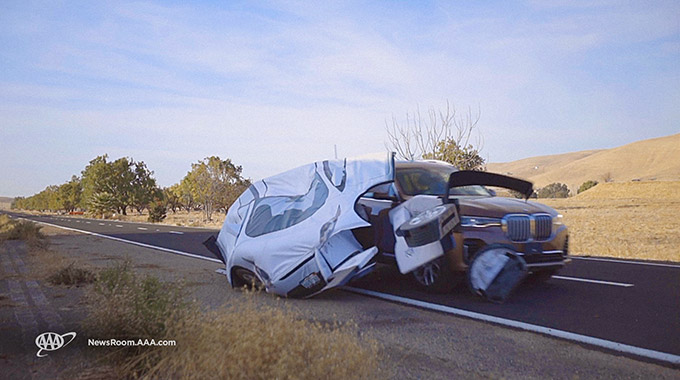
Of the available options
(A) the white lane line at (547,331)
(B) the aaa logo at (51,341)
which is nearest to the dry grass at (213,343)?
(B) the aaa logo at (51,341)

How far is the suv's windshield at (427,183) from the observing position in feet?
26.8

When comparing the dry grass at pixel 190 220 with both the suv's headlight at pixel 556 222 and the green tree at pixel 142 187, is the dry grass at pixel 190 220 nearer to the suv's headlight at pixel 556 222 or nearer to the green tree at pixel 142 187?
the green tree at pixel 142 187

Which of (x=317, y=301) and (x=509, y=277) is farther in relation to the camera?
(x=317, y=301)

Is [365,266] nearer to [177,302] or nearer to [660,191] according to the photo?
[177,302]

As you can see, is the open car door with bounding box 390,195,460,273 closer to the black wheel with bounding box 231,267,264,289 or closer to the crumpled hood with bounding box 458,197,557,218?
the crumpled hood with bounding box 458,197,557,218

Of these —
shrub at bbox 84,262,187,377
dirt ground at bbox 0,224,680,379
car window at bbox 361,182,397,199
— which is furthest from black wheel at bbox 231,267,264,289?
shrub at bbox 84,262,187,377

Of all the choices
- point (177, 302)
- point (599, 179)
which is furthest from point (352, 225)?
point (599, 179)

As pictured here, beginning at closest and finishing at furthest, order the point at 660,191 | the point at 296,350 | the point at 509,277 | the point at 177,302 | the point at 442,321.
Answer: the point at 296,350, the point at 177,302, the point at 442,321, the point at 509,277, the point at 660,191

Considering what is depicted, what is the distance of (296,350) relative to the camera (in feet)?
12.6

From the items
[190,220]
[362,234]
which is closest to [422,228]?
[362,234]

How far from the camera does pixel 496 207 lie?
7.09 metres

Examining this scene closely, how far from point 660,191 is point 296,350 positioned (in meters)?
59.5

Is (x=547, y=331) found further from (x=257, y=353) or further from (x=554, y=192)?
(x=554, y=192)

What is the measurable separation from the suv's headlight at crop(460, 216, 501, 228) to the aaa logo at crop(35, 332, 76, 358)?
4806mm
